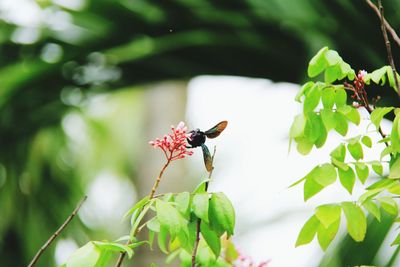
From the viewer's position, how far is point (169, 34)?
192cm

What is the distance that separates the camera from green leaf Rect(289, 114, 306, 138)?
64 centimetres

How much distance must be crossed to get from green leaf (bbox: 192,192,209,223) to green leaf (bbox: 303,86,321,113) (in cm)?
12

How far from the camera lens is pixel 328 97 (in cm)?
66

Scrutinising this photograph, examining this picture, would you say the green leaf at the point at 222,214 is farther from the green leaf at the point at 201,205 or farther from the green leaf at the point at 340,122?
the green leaf at the point at 340,122

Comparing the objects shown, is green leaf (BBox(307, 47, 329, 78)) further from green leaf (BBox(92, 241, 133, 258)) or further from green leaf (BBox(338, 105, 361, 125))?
green leaf (BBox(92, 241, 133, 258))

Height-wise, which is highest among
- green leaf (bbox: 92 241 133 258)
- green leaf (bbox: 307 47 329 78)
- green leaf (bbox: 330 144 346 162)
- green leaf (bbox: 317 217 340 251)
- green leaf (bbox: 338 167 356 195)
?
green leaf (bbox: 307 47 329 78)

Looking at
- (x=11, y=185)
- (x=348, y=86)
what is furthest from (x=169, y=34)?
(x=348, y=86)

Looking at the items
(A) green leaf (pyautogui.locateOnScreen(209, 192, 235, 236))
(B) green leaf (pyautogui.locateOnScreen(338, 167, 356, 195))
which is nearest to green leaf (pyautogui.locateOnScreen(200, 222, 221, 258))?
(A) green leaf (pyautogui.locateOnScreen(209, 192, 235, 236))

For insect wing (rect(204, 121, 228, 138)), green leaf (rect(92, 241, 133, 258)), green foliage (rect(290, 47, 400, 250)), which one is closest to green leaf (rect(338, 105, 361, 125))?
green foliage (rect(290, 47, 400, 250))

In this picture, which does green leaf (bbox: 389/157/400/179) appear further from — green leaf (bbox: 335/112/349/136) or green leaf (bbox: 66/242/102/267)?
green leaf (bbox: 66/242/102/267)

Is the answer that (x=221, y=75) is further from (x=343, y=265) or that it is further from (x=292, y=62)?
(x=343, y=265)

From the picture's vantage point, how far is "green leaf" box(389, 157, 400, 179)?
0.59 m

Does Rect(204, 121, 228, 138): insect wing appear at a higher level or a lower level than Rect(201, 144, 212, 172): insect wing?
higher

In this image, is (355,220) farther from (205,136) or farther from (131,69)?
(131,69)
